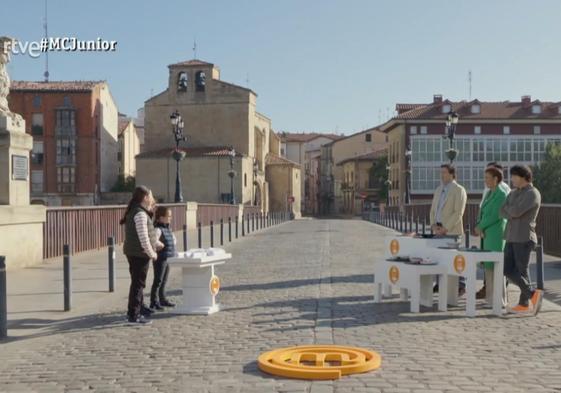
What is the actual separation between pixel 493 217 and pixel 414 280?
1560 mm

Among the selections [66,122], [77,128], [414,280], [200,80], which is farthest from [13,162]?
[200,80]

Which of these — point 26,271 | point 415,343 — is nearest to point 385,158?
point 26,271

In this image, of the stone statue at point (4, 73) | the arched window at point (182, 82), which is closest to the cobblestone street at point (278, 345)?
the stone statue at point (4, 73)

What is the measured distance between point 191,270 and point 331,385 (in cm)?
431

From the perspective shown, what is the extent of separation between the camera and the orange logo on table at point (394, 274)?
10469 millimetres

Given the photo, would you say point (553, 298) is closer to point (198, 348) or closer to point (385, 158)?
point (198, 348)

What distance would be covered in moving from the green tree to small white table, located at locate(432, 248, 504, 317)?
59.0 meters

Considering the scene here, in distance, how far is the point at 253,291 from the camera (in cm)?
1253

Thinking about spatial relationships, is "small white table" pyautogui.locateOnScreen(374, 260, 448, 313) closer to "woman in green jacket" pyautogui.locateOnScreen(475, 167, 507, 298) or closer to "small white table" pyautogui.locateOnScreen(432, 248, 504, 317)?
"small white table" pyautogui.locateOnScreen(432, 248, 504, 317)

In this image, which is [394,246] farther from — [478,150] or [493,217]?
[478,150]

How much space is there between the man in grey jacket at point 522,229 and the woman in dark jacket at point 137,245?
15.0 feet

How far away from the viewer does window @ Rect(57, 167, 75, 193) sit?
249 feet

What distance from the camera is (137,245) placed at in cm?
920

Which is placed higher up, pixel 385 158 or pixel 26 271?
pixel 385 158
